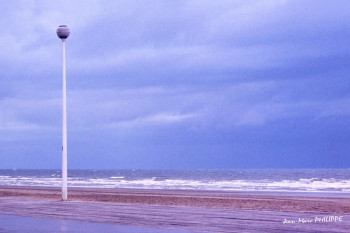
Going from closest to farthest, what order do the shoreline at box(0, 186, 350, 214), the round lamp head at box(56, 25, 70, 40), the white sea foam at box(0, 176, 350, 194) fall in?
the round lamp head at box(56, 25, 70, 40)
the shoreline at box(0, 186, 350, 214)
the white sea foam at box(0, 176, 350, 194)

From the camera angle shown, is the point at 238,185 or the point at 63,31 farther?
the point at 238,185

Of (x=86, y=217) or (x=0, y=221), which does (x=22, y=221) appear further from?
(x=86, y=217)

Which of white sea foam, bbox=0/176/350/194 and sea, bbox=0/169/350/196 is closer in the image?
sea, bbox=0/169/350/196

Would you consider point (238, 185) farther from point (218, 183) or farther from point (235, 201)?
point (235, 201)

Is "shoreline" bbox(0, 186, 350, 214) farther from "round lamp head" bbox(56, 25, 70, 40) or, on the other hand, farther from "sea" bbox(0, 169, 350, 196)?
"sea" bbox(0, 169, 350, 196)

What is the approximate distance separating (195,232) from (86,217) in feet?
12.2

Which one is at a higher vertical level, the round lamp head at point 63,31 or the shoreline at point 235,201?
the round lamp head at point 63,31

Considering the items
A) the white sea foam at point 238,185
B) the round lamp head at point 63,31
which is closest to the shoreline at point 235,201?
the round lamp head at point 63,31

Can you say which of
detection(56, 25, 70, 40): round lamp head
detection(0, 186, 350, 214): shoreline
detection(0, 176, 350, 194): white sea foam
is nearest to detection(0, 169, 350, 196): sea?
detection(0, 176, 350, 194): white sea foam

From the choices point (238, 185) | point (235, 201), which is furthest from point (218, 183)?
point (235, 201)

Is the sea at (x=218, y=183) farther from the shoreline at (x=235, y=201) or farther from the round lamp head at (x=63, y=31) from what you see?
the round lamp head at (x=63, y=31)

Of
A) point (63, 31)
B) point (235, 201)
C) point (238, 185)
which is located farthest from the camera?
point (238, 185)

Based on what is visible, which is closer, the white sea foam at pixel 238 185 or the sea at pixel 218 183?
the sea at pixel 218 183

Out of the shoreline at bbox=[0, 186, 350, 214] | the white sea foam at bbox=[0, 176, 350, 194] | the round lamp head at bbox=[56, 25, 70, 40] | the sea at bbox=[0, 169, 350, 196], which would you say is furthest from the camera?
the white sea foam at bbox=[0, 176, 350, 194]
